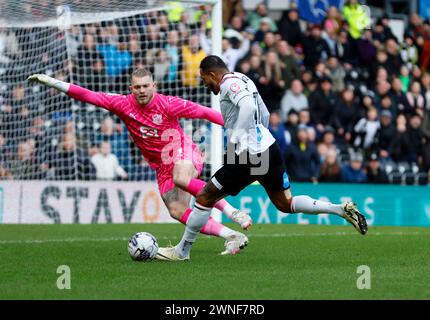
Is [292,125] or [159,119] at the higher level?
[292,125]

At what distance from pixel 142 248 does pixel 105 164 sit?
840cm

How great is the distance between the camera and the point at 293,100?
21656mm

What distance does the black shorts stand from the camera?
10.5 meters

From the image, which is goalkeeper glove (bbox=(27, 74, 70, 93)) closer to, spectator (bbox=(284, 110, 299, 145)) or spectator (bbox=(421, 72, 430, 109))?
spectator (bbox=(284, 110, 299, 145))

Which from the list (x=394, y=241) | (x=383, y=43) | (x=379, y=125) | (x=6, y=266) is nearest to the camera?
(x=6, y=266)

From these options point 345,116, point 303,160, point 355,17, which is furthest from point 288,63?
point 355,17

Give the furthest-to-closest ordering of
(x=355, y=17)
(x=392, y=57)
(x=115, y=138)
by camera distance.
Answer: (x=355, y=17), (x=392, y=57), (x=115, y=138)

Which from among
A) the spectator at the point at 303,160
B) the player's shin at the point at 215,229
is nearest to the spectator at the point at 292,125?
the spectator at the point at 303,160

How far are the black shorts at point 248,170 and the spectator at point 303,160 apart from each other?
9.78 m

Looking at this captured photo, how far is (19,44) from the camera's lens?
1822 cm

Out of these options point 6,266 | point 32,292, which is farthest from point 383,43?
point 32,292

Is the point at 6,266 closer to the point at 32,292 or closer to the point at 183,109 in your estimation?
the point at 32,292

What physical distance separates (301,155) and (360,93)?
339 centimetres

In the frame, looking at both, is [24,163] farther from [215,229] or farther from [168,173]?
[215,229]
